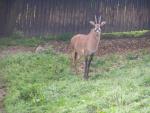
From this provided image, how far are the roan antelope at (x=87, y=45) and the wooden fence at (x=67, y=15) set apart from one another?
4.21 m

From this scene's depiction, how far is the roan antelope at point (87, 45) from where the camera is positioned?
46.5ft

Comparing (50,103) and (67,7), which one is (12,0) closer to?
(67,7)

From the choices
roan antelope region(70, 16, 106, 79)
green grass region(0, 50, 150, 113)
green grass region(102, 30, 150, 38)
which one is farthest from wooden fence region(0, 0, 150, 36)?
roan antelope region(70, 16, 106, 79)

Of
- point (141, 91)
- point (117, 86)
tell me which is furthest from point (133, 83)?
point (141, 91)

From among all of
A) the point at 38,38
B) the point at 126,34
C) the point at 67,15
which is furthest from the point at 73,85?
the point at 126,34

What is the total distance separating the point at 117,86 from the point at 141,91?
3.82 ft

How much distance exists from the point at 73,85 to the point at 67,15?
7467 mm

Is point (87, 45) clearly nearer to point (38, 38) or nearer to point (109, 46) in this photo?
point (109, 46)

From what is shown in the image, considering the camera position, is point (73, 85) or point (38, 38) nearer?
point (73, 85)

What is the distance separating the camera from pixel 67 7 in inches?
776

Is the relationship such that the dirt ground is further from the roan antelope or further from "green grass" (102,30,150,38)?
the roan antelope

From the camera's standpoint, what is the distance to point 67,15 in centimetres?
1973

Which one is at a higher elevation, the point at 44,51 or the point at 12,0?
the point at 12,0

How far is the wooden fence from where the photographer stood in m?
19.0
